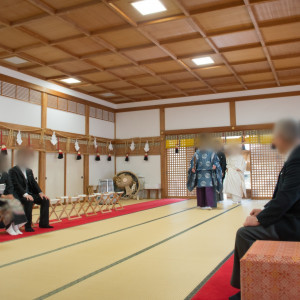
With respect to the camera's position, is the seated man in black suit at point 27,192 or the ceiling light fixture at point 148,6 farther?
the ceiling light fixture at point 148,6

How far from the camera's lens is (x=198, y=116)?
11.1 m

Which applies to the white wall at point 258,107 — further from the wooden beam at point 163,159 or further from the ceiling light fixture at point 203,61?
the ceiling light fixture at point 203,61

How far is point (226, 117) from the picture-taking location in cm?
1070

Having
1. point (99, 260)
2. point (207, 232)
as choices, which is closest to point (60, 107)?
point (207, 232)

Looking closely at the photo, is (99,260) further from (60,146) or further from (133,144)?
(133,144)

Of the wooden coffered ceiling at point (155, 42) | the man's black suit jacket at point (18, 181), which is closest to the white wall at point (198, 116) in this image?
the wooden coffered ceiling at point (155, 42)

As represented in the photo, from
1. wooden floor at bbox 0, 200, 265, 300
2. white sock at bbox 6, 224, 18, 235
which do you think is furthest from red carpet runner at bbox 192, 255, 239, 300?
white sock at bbox 6, 224, 18, 235

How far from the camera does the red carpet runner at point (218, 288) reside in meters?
2.30

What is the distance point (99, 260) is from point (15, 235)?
1.95m

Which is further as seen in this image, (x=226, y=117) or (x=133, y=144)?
(x=133, y=144)

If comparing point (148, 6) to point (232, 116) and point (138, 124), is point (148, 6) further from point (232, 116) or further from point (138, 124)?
point (138, 124)

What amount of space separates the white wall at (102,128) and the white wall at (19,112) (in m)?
2.31

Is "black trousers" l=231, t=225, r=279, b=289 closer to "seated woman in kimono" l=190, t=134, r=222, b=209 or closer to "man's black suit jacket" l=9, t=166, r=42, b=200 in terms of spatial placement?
"man's black suit jacket" l=9, t=166, r=42, b=200

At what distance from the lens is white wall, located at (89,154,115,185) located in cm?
1090
